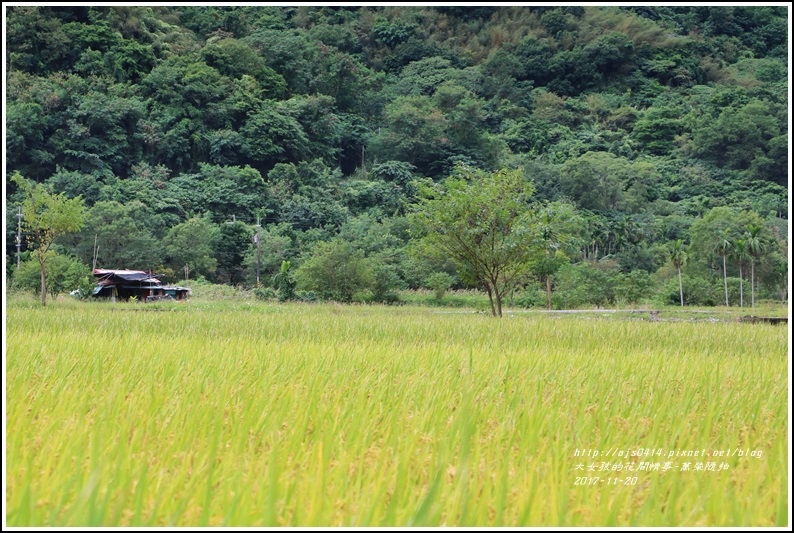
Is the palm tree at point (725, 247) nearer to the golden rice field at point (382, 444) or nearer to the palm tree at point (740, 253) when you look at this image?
the palm tree at point (740, 253)

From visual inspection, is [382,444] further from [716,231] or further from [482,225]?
[716,231]

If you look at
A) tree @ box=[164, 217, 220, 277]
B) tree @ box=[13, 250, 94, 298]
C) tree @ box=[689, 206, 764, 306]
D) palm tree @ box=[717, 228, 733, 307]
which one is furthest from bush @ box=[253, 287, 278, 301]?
tree @ box=[689, 206, 764, 306]

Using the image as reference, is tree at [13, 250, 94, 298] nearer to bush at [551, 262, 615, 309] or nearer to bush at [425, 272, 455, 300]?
bush at [425, 272, 455, 300]

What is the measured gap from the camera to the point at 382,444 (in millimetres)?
2275

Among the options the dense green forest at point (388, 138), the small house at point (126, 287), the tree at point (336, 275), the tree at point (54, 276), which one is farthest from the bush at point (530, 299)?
the tree at point (54, 276)

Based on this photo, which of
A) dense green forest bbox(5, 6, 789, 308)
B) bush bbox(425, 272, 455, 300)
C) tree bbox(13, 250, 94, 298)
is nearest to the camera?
tree bbox(13, 250, 94, 298)

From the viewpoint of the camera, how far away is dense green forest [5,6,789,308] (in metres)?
34.4

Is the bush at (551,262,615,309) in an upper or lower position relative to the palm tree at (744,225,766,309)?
lower

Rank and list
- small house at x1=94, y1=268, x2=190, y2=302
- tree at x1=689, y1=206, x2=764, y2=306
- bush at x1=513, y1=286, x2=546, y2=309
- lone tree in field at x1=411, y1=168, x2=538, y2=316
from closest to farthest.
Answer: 1. lone tree in field at x1=411, y1=168, x2=538, y2=316
2. small house at x1=94, y1=268, x2=190, y2=302
3. bush at x1=513, y1=286, x2=546, y2=309
4. tree at x1=689, y1=206, x2=764, y2=306

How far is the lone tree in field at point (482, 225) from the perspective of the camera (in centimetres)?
1731

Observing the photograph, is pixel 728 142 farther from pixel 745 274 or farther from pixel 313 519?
pixel 313 519

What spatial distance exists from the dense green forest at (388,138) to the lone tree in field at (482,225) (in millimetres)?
2314

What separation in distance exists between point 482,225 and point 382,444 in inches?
600

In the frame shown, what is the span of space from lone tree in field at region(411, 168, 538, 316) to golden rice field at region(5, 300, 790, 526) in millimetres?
12705
